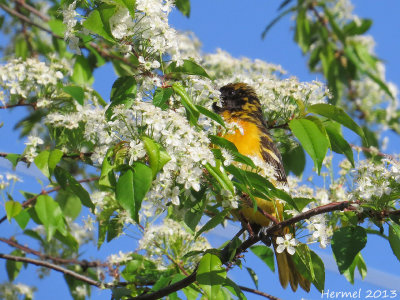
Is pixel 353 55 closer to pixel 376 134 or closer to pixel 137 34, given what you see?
pixel 376 134

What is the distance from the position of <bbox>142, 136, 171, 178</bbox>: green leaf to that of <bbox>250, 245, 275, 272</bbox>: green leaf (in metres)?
1.28

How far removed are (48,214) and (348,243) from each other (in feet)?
3.81

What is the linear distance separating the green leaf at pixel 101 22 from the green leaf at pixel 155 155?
27 centimetres

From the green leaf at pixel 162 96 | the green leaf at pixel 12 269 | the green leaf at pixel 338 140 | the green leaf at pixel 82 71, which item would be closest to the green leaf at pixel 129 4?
the green leaf at pixel 162 96

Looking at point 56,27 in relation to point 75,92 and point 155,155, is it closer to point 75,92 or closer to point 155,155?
point 75,92

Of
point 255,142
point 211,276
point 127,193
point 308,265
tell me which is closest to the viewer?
point 127,193

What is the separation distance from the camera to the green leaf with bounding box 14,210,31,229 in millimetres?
2311

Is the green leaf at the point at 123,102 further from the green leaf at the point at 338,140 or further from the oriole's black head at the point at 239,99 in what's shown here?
the oriole's black head at the point at 239,99

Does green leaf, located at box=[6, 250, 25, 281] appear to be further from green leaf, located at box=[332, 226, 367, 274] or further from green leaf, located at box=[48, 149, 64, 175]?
green leaf, located at box=[332, 226, 367, 274]

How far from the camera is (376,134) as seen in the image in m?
4.48

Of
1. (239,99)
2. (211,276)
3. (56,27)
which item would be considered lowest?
(211,276)

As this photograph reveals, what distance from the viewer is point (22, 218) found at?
91.7 inches

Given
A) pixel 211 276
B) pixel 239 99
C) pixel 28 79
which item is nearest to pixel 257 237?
pixel 211 276

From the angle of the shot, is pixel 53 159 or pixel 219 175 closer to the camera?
pixel 219 175
